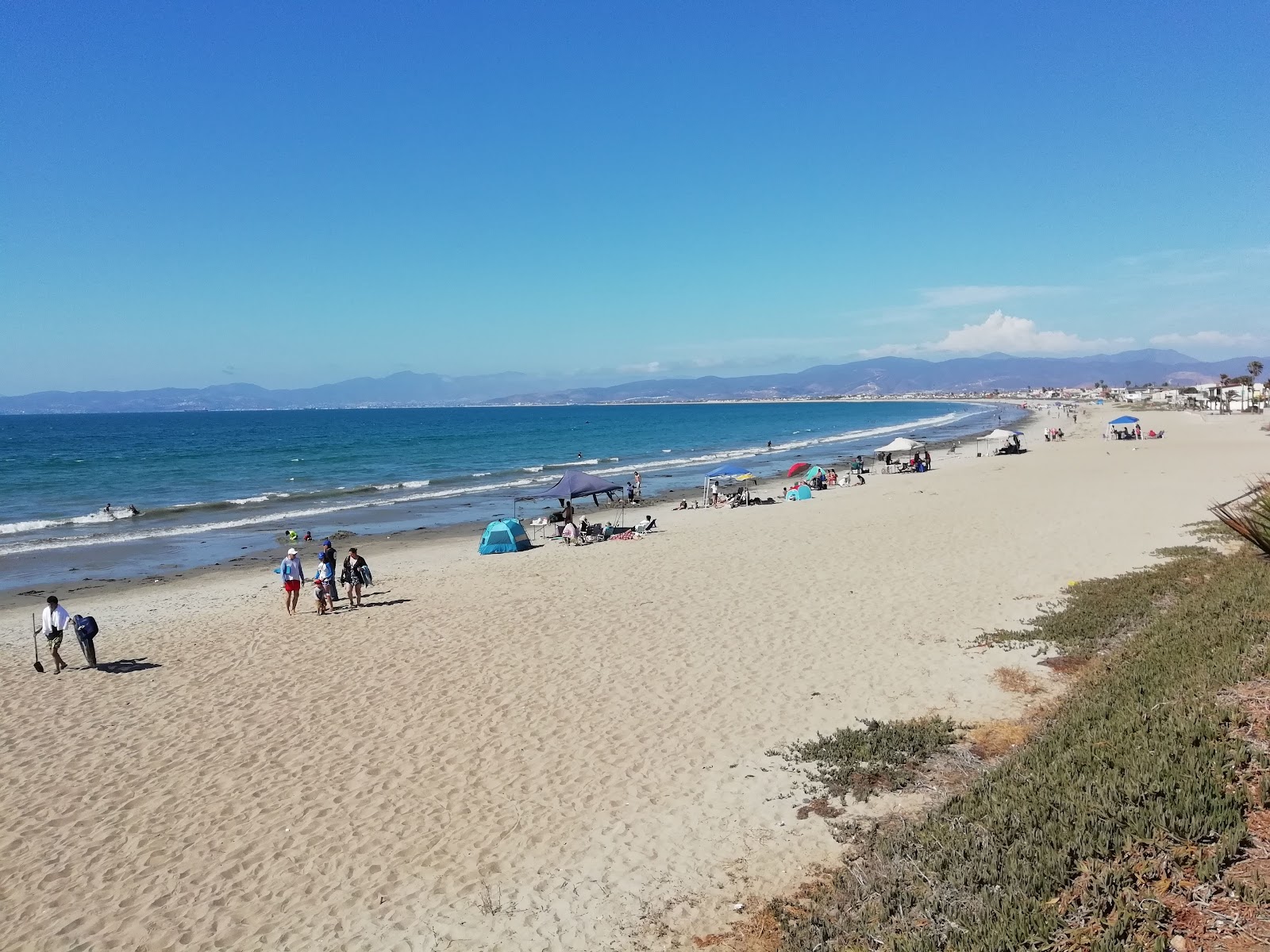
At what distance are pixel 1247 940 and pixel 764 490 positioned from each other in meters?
32.6

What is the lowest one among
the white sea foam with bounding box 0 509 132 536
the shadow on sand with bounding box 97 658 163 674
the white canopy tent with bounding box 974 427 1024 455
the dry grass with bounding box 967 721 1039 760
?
the shadow on sand with bounding box 97 658 163 674

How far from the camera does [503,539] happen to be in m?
21.6

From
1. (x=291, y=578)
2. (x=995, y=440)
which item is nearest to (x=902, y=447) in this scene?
(x=995, y=440)

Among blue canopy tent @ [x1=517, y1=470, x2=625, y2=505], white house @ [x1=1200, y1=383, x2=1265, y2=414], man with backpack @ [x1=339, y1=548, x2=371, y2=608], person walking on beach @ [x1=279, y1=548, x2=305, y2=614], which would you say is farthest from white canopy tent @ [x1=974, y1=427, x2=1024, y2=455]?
person walking on beach @ [x1=279, y1=548, x2=305, y2=614]

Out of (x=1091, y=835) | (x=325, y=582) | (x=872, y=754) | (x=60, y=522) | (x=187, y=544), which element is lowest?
(x=187, y=544)

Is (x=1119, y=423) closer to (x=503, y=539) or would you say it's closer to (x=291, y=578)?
(x=503, y=539)

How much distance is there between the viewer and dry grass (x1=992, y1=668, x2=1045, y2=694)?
886 centimetres

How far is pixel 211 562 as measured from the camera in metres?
22.6

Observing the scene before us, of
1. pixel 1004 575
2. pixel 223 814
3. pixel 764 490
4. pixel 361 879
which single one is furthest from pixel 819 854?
pixel 764 490

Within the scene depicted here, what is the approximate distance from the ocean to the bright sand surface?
916 cm

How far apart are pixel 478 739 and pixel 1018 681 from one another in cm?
651

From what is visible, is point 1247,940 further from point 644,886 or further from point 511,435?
point 511,435

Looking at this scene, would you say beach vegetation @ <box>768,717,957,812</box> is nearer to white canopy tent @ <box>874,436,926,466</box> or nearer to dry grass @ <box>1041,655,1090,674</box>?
dry grass @ <box>1041,655,1090,674</box>

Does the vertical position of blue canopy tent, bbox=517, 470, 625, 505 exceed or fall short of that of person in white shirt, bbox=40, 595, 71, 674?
it exceeds it
